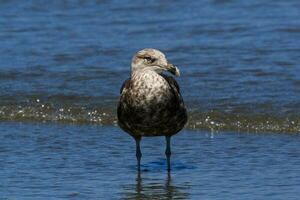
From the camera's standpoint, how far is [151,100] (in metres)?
9.77

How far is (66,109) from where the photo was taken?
12773mm

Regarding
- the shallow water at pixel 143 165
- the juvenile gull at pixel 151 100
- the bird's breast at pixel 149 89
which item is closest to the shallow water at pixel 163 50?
the shallow water at pixel 143 165

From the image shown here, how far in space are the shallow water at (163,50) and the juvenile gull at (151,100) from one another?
73.5 inches

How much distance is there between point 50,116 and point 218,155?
2.75 metres

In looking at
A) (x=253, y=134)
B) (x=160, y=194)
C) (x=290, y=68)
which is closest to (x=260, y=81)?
(x=290, y=68)

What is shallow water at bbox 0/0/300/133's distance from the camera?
12461mm

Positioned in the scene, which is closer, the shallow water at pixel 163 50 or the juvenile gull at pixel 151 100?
the juvenile gull at pixel 151 100

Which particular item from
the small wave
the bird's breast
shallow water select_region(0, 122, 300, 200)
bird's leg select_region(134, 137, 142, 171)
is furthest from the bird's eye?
the small wave

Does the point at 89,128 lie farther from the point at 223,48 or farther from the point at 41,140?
the point at 223,48

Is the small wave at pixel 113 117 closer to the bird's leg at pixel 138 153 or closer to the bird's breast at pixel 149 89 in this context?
the bird's leg at pixel 138 153

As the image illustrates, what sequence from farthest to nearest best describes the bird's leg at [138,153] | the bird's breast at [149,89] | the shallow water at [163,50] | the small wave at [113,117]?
the shallow water at [163,50] < the small wave at [113,117] < the bird's leg at [138,153] < the bird's breast at [149,89]

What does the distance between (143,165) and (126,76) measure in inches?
152

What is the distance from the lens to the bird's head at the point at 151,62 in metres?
9.77

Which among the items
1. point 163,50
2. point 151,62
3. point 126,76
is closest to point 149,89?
point 151,62
